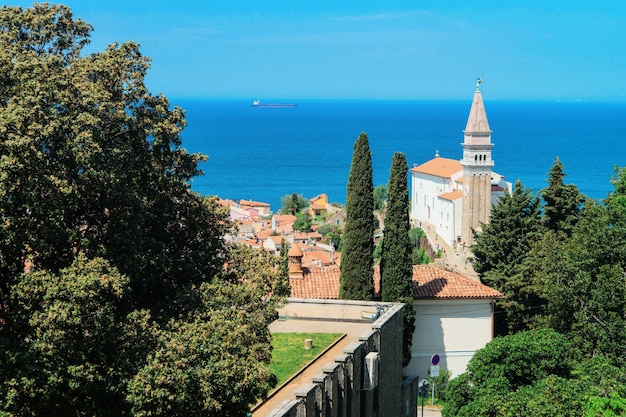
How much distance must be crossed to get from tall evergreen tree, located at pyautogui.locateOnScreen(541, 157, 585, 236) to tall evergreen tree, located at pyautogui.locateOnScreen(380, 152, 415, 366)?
9845mm

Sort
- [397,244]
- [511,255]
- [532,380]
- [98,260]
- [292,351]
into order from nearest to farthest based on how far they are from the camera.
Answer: [98,260], [292,351], [532,380], [397,244], [511,255]

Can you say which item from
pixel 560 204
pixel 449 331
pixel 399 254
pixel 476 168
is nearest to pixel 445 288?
pixel 449 331

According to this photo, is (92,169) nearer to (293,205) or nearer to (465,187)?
(465,187)

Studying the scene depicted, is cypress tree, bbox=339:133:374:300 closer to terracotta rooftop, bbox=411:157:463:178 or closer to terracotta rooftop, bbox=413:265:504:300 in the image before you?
terracotta rooftop, bbox=413:265:504:300

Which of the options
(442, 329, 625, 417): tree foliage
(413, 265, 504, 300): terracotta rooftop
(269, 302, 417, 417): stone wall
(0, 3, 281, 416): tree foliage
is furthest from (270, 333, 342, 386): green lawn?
(413, 265, 504, 300): terracotta rooftop

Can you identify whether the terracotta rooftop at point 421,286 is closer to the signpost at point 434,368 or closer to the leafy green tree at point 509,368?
the signpost at point 434,368

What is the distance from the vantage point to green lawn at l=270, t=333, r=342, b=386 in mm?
16759

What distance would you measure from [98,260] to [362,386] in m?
7.65

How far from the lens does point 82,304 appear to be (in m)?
11.9

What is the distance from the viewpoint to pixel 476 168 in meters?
66.2

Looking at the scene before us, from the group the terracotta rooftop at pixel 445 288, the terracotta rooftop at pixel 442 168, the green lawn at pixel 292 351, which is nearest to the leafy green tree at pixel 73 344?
the green lawn at pixel 292 351

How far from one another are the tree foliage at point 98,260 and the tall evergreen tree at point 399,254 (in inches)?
346

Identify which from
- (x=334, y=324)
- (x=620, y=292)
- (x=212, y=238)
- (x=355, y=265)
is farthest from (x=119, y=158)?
(x=620, y=292)

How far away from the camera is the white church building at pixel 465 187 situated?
65188 millimetres
